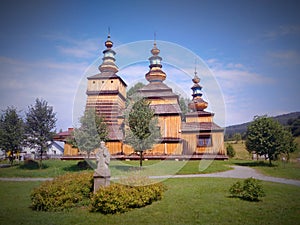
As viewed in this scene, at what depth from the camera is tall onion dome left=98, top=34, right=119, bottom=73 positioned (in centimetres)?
4378

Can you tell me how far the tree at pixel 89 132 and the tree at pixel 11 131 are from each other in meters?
10.2

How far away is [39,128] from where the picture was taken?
27.5 metres

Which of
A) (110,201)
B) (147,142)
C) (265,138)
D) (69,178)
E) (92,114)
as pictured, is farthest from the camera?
(265,138)

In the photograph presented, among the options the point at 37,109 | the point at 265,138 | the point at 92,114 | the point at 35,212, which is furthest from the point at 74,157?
the point at 265,138

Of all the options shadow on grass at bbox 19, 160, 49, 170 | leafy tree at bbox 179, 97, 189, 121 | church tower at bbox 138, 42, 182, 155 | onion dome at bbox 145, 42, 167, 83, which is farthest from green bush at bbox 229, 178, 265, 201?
leafy tree at bbox 179, 97, 189, 121

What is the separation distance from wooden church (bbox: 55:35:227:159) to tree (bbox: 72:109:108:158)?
4.80 meters

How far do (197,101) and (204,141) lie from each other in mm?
9641

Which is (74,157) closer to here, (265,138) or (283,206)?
(265,138)

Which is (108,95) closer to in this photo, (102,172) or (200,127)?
(200,127)

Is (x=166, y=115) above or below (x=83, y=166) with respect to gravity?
above

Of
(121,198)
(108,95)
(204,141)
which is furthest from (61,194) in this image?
(108,95)

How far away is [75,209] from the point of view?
10500 mm

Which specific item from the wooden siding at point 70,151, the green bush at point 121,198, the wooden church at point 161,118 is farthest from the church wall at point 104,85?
the green bush at point 121,198

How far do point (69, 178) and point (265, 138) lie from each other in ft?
79.6
